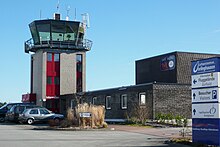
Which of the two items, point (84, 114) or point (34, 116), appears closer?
point (84, 114)

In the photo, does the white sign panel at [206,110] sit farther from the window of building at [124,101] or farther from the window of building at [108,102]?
the window of building at [108,102]

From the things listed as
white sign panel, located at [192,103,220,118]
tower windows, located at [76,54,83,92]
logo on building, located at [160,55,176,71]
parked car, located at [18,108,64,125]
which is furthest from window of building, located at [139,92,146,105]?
tower windows, located at [76,54,83,92]

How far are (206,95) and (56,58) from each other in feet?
133

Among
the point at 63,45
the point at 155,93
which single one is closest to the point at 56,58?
the point at 63,45

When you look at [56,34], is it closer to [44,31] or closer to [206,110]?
[44,31]

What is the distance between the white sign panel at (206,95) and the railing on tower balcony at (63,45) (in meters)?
38.6

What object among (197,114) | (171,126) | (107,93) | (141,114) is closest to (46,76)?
(107,93)

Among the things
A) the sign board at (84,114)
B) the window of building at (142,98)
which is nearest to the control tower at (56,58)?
the window of building at (142,98)

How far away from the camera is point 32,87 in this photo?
193ft

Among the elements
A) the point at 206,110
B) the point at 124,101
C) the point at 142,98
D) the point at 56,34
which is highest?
the point at 56,34

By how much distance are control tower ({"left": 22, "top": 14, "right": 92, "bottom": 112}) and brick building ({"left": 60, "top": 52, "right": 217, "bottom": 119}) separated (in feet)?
7.72

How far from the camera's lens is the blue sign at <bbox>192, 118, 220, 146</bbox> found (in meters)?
15.6

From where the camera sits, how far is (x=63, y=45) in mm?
54875

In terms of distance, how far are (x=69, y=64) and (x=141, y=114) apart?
→ 80.0 feet
